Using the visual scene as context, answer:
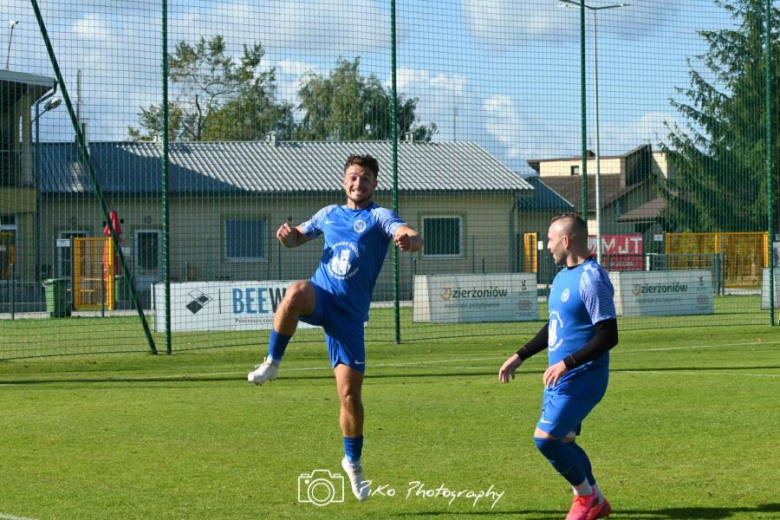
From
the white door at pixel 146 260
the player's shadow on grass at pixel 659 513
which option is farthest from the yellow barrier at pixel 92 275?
the player's shadow on grass at pixel 659 513

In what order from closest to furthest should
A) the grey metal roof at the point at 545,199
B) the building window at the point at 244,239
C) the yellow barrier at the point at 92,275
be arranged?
the building window at the point at 244,239 < the yellow barrier at the point at 92,275 < the grey metal roof at the point at 545,199

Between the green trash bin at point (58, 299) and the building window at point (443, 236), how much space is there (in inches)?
349

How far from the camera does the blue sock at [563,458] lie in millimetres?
6762

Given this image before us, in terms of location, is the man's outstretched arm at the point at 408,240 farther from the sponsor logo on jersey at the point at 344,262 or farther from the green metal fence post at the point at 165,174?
the green metal fence post at the point at 165,174

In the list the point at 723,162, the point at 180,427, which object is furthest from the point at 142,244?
the point at 180,427

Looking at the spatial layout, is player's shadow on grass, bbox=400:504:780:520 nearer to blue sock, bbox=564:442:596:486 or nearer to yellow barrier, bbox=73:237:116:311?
blue sock, bbox=564:442:596:486

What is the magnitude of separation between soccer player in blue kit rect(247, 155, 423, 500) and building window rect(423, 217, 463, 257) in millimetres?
18621

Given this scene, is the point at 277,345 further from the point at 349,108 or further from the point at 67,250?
the point at 67,250

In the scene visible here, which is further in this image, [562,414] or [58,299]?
[58,299]

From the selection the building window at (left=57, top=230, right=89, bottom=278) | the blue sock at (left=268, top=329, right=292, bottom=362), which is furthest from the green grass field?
the building window at (left=57, top=230, right=89, bottom=278)

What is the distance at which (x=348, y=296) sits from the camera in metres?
7.98

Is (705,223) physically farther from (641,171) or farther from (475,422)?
(475,422)

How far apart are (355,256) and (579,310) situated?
1890 millimetres

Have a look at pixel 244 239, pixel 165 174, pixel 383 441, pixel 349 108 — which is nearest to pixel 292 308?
pixel 383 441
